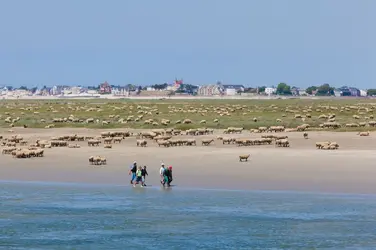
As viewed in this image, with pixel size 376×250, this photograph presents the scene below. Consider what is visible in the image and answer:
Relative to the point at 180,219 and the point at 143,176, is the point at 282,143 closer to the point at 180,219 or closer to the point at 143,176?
the point at 143,176

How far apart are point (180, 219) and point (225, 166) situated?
12052 mm

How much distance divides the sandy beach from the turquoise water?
86.2 inches

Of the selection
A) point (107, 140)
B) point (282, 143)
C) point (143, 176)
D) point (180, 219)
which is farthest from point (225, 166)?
point (107, 140)

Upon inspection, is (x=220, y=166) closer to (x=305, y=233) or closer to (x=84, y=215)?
(x=84, y=215)

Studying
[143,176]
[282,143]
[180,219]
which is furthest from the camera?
[282,143]

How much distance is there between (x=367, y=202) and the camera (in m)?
26.1

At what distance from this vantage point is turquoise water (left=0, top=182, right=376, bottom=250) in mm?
20453

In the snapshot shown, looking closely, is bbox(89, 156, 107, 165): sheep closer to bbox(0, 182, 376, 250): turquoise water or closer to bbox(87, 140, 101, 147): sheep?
bbox(0, 182, 376, 250): turquoise water

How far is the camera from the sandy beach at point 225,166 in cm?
3075

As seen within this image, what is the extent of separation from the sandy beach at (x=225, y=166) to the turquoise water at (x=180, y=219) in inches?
86.2

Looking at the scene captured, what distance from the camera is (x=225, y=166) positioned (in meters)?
35.4

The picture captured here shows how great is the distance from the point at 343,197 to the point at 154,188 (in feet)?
23.0

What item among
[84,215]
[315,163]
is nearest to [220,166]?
[315,163]

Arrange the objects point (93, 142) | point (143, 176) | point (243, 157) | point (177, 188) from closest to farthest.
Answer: point (177, 188), point (143, 176), point (243, 157), point (93, 142)
